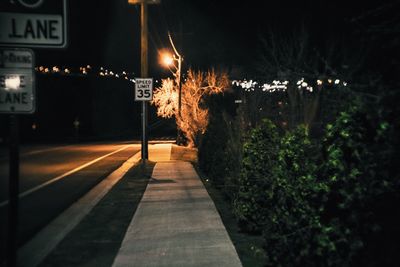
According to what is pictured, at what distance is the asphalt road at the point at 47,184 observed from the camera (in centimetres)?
991

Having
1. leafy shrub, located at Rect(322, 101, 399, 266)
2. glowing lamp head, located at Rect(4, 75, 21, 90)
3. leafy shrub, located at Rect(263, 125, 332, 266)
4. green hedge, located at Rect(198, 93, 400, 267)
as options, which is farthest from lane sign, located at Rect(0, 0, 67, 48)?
leafy shrub, located at Rect(322, 101, 399, 266)

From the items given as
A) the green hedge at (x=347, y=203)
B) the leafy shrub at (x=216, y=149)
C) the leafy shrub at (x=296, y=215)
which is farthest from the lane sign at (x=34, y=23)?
the leafy shrub at (x=216, y=149)

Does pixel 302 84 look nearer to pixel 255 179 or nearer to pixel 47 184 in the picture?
pixel 255 179

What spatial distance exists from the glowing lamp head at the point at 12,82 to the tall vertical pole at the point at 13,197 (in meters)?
0.32

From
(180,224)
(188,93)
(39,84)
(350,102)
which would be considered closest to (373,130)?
(350,102)

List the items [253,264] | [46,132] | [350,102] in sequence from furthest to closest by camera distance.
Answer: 1. [46,132]
2. [253,264]
3. [350,102]

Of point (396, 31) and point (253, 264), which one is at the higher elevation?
point (396, 31)

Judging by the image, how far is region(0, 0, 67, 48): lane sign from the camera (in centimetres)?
575

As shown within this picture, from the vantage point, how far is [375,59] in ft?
11.6

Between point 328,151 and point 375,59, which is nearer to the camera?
point 375,59

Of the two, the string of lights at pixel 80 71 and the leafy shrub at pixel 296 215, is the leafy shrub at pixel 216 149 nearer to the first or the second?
the leafy shrub at pixel 296 215

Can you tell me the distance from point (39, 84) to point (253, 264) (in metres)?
62.8

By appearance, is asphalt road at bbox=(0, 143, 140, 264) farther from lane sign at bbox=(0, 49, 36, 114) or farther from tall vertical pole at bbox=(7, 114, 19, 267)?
lane sign at bbox=(0, 49, 36, 114)

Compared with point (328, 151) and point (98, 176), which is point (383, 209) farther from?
point (98, 176)
